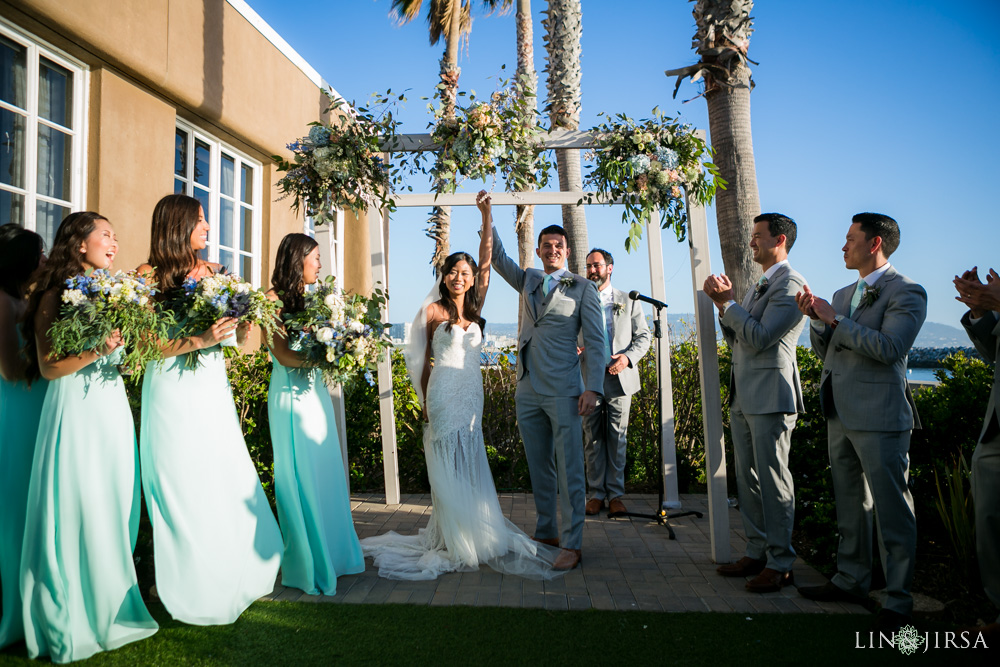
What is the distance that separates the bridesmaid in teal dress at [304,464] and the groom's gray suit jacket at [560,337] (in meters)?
1.62

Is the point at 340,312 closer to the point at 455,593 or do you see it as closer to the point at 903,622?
the point at 455,593

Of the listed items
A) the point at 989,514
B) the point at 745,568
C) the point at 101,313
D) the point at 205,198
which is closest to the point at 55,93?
the point at 205,198

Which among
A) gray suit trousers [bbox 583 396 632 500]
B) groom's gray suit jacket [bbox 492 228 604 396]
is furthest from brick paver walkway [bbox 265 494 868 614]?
groom's gray suit jacket [bbox 492 228 604 396]

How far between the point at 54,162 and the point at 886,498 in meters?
6.97

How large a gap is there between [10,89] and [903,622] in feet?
24.4

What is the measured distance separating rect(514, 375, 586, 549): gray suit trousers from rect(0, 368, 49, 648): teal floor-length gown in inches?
127

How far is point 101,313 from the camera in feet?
11.1

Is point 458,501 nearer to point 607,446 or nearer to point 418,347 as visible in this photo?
point 418,347

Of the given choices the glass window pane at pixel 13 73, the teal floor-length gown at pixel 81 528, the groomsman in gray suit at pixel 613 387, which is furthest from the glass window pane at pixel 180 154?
the groomsman in gray suit at pixel 613 387

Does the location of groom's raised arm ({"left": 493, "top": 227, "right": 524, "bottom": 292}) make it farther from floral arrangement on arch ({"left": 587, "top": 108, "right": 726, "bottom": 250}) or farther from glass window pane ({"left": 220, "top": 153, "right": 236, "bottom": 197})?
glass window pane ({"left": 220, "top": 153, "right": 236, "bottom": 197})

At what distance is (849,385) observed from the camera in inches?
156

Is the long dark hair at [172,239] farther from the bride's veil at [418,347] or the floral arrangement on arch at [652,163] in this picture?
the floral arrangement on arch at [652,163]

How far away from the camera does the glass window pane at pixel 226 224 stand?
8398 mm

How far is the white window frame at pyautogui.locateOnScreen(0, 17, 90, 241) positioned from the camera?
5406 mm
